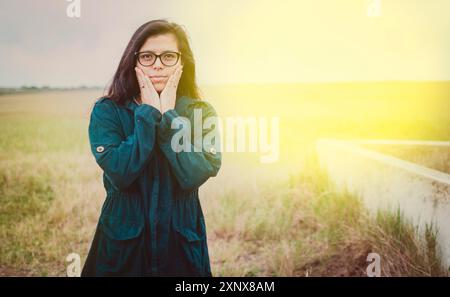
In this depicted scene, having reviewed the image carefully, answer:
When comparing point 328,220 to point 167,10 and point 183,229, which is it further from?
point 167,10

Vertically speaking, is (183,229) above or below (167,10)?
below

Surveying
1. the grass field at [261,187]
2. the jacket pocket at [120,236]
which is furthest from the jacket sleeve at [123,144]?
the grass field at [261,187]

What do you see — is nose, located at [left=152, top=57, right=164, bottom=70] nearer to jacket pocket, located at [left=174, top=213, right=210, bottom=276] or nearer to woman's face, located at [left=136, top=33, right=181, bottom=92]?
woman's face, located at [left=136, top=33, right=181, bottom=92]

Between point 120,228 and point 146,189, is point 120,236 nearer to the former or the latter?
point 120,228

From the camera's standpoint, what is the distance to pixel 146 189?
218 cm

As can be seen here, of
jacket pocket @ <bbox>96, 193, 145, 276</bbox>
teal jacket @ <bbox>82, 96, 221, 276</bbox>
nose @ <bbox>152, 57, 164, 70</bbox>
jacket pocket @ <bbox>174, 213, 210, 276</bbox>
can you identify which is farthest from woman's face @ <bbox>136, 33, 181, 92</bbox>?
jacket pocket @ <bbox>174, 213, 210, 276</bbox>

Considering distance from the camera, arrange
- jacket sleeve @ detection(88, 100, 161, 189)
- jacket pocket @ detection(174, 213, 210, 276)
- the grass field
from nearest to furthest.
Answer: jacket sleeve @ detection(88, 100, 161, 189) < jacket pocket @ detection(174, 213, 210, 276) < the grass field

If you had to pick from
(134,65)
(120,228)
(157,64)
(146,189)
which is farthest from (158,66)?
(120,228)

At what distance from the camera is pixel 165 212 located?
216cm

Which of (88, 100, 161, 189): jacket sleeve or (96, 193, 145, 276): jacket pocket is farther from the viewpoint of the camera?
(96, 193, 145, 276): jacket pocket

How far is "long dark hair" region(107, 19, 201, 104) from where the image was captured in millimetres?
2248

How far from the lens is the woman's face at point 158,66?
2.24 meters
